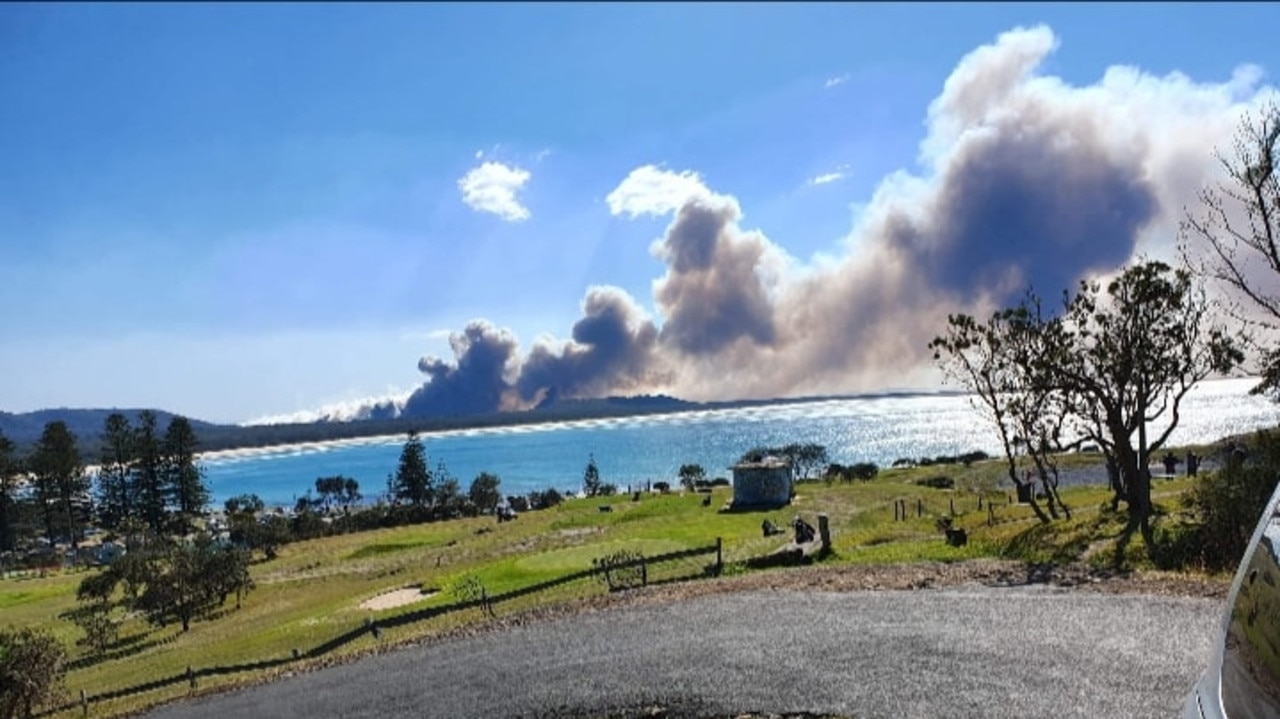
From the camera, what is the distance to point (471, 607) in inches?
1172

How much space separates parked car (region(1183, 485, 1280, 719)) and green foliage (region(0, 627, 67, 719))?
34145 millimetres

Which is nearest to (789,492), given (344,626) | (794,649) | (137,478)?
(344,626)

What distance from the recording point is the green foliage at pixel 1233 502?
21.9m

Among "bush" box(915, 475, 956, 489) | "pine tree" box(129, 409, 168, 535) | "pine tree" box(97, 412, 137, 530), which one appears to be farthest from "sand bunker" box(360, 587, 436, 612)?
"pine tree" box(97, 412, 137, 530)

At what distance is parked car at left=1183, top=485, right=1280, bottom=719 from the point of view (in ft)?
10.3

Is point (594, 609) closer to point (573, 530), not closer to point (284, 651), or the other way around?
point (284, 651)

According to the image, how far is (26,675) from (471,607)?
14596 millimetres

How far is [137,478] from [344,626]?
110428mm

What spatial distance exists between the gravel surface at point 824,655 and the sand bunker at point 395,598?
16.0 metres

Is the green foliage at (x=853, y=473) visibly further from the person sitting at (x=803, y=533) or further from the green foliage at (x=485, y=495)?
the person sitting at (x=803, y=533)

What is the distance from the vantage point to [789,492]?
63594 mm

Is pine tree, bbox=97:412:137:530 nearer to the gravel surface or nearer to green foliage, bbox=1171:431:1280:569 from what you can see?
the gravel surface

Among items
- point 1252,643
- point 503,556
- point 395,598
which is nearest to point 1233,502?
point 1252,643

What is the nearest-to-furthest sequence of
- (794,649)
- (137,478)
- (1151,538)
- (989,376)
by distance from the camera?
1. (794,649)
2. (1151,538)
3. (989,376)
4. (137,478)
